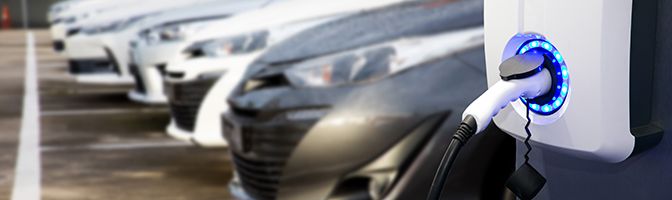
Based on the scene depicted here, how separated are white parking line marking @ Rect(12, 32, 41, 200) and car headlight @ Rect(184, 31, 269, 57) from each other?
100 cm

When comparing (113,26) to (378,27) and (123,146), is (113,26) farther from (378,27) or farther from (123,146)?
(378,27)

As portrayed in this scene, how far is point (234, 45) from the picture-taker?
15.7 ft

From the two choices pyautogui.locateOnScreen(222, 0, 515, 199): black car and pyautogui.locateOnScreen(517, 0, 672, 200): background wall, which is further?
pyautogui.locateOnScreen(222, 0, 515, 199): black car

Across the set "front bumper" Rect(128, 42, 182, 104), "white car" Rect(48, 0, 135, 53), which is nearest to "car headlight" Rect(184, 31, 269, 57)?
"front bumper" Rect(128, 42, 182, 104)

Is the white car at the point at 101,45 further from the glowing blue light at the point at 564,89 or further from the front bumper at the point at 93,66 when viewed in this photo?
the glowing blue light at the point at 564,89

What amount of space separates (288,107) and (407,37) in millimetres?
407

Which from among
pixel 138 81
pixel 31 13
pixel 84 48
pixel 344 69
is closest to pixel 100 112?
pixel 84 48

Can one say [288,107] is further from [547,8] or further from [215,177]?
[547,8]

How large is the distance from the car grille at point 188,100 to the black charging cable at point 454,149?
385 cm

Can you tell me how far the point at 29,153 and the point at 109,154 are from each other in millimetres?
465

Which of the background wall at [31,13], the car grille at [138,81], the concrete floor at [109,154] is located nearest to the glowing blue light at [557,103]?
the concrete floor at [109,154]

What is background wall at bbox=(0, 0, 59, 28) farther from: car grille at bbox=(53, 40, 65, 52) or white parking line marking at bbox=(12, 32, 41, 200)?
white parking line marking at bbox=(12, 32, 41, 200)

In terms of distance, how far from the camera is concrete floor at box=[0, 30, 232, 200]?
4.52 m

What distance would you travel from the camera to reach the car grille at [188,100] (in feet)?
15.8
